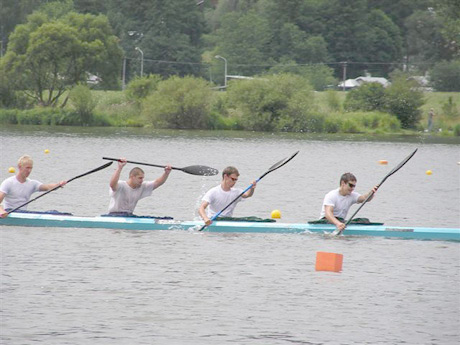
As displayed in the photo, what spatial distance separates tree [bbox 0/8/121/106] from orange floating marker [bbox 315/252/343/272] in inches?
2025

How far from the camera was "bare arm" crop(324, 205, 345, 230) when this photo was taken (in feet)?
56.1

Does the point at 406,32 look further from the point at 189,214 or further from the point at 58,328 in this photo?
the point at 58,328

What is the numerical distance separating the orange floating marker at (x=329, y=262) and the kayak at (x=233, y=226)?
2074mm

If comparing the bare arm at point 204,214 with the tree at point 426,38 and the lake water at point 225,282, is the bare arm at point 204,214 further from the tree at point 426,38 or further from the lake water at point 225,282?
the tree at point 426,38

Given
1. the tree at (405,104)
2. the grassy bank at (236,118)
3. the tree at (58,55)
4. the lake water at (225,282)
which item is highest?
the tree at (58,55)

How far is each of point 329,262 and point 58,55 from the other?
52.5 metres

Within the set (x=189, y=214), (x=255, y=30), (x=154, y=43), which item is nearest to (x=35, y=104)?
(x=154, y=43)

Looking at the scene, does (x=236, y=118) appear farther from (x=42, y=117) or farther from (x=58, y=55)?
(x=58, y=55)

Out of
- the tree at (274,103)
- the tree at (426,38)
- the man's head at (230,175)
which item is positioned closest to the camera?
the man's head at (230,175)

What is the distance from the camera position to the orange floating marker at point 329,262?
15289 millimetres

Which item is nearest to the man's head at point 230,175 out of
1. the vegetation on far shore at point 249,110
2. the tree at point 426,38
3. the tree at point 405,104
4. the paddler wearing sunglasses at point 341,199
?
the paddler wearing sunglasses at point 341,199

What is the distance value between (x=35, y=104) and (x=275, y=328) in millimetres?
57380

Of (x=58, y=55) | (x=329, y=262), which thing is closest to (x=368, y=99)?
(x=58, y=55)

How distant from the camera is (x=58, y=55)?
65.8 metres
